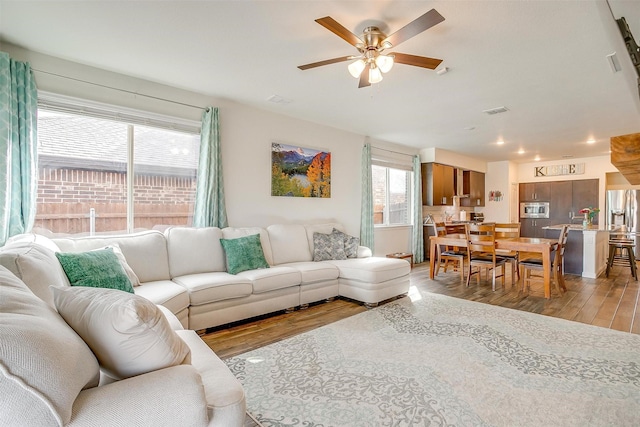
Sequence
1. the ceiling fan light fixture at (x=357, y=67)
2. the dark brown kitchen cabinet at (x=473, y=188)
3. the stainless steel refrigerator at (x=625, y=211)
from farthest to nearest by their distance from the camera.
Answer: the dark brown kitchen cabinet at (x=473, y=188) → the stainless steel refrigerator at (x=625, y=211) → the ceiling fan light fixture at (x=357, y=67)

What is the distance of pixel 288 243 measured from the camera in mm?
4285

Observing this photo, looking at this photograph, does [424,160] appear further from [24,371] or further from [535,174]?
[24,371]

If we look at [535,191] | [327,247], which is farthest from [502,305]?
[535,191]

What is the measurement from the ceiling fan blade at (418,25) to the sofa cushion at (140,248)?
282 cm

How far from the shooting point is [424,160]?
712 centimetres

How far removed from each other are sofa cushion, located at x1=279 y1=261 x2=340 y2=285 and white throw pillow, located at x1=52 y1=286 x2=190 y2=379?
2.55 m

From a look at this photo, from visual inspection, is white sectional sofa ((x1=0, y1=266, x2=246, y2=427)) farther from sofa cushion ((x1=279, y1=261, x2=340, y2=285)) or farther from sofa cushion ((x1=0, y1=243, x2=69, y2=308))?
sofa cushion ((x1=279, y1=261, x2=340, y2=285))

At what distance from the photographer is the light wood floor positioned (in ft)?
9.68

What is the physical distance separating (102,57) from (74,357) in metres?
3.07

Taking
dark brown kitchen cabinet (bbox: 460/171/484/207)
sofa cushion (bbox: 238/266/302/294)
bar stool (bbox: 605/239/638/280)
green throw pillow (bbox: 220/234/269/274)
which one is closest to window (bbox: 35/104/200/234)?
green throw pillow (bbox: 220/234/269/274)

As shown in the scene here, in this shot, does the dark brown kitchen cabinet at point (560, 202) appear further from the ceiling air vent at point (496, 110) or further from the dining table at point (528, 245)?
the ceiling air vent at point (496, 110)

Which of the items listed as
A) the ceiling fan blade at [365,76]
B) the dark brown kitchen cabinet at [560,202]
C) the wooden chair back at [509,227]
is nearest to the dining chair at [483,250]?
the wooden chair back at [509,227]

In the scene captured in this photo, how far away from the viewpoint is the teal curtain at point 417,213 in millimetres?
6887

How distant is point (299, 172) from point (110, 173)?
7.99ft
